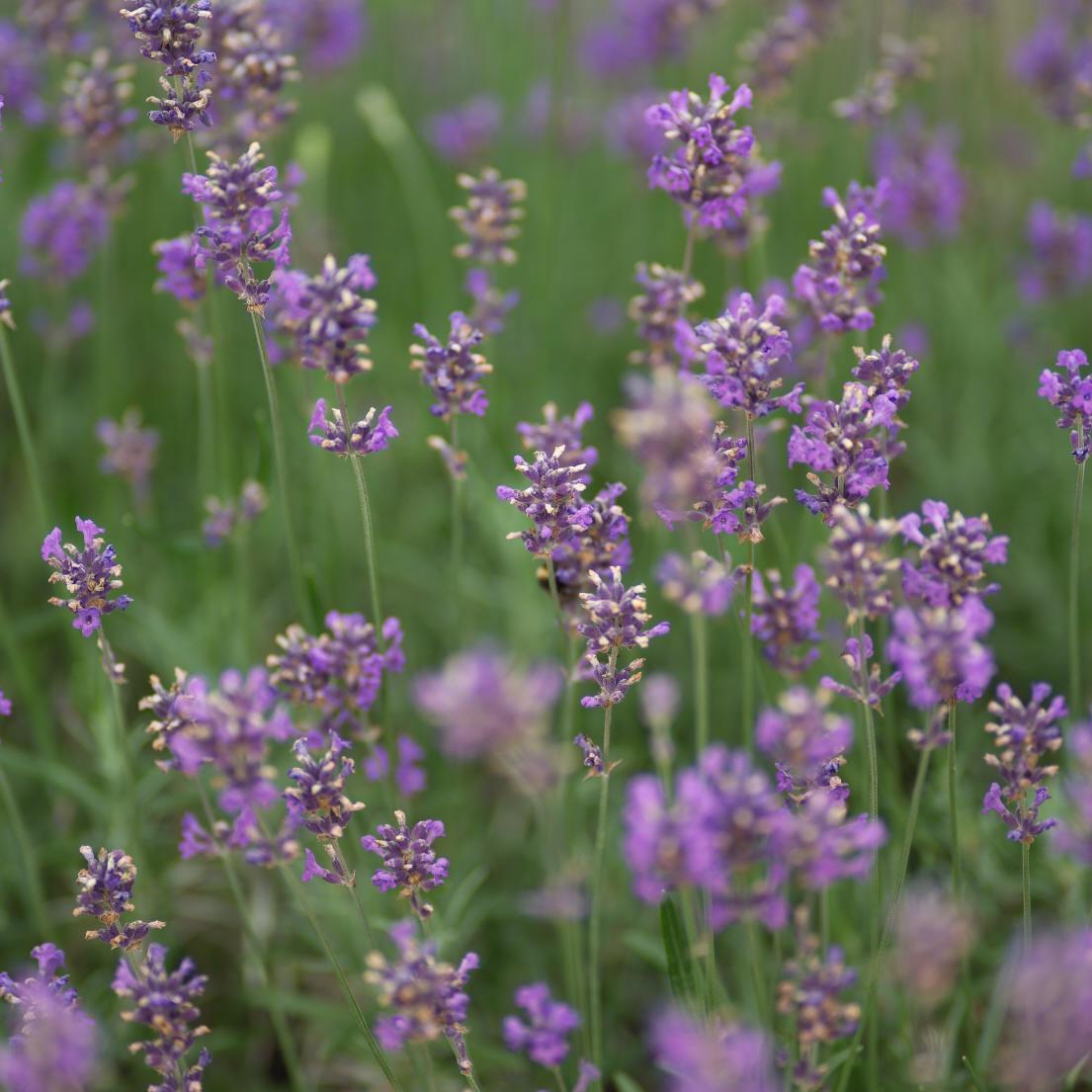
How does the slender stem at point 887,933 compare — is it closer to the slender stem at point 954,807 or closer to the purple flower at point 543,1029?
the slender stem at point 954,807

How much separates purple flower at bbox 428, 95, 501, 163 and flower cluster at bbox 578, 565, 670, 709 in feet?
14.9

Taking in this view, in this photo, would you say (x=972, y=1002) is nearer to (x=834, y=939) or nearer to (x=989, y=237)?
(x=834, y=939)

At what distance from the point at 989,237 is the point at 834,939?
4.70m

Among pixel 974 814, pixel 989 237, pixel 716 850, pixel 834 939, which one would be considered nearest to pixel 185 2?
pixel 716 850

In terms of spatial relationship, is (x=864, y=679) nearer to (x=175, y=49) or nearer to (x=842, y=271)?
(x=842, y=271)

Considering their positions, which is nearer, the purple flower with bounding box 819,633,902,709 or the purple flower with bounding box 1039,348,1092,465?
the purple flower with bounding box 819,633,902,709

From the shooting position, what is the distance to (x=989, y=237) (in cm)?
691

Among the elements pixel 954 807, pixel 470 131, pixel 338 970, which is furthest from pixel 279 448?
pixel 470 131

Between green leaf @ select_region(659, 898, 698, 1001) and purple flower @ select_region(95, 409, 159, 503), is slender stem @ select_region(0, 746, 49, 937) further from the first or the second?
green leaf @ select_region(659, 898, 698, 1001)

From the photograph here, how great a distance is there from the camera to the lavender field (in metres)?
2.08

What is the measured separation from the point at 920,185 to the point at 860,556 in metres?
3.97

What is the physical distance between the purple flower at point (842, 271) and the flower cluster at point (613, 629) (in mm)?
923

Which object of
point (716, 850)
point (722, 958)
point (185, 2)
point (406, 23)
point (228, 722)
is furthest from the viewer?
point (406, 23)

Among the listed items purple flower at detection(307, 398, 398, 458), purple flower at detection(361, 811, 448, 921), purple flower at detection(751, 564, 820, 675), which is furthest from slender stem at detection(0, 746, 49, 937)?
purple flower at detection(751, 564, 820, 675)
